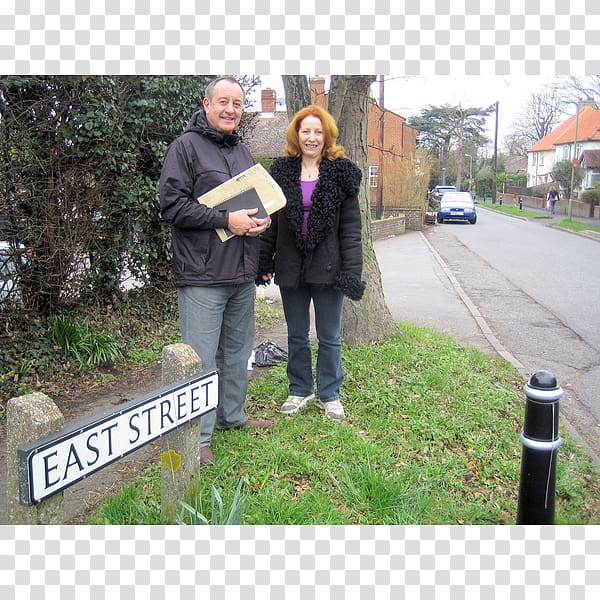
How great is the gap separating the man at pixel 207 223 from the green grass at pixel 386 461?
422 millimetres

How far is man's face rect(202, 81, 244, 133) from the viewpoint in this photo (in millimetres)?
3377

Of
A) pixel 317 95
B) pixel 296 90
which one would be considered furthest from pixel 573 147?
pixel 296 90

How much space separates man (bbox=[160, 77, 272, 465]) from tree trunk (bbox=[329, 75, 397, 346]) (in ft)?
8.04

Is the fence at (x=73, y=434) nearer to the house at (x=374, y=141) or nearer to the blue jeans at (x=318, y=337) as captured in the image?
the blue jeans at (x=318, y=337)

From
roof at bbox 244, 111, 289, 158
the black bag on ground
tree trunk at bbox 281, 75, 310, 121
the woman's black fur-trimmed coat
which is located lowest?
the black bag on ground

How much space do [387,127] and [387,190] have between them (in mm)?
14386

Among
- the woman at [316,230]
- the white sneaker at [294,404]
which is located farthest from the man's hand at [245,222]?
the white sneaker at [294,404]

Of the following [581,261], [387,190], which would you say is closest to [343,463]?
[581,261]

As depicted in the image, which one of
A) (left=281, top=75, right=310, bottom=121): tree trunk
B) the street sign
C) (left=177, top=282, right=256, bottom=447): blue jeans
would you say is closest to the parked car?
(left=281, top=75, right=310, bottom=121): tree trunk

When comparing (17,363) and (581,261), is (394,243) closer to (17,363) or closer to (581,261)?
(581,261)

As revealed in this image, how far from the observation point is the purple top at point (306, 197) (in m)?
3.92

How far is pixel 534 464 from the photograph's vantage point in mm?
2844

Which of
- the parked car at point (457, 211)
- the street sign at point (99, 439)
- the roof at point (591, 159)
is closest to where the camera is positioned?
the street sign at point (99, 439)

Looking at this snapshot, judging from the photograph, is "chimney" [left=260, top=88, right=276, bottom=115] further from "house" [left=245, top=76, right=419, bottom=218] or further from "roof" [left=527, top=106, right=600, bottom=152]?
"roof" [left=527, top=106, right=600, bottom=152]
